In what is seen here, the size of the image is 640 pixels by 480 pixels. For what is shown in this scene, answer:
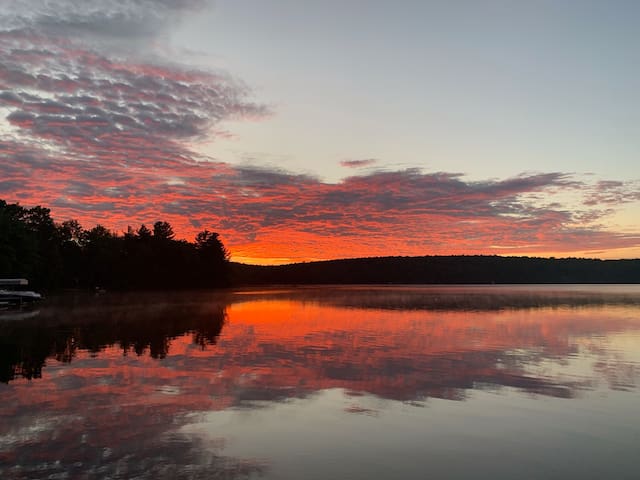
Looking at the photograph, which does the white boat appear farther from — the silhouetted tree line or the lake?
the silhouetted tree line

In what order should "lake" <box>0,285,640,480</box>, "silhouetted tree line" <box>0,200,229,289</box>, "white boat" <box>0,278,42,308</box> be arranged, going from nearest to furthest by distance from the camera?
"lake" <box>0,285,640,480</box> → "white boat" <box>0,278,42,308</box> → "silhouetted tree line" <box>0,200,229,289</box>

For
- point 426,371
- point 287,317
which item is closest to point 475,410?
point 426,371

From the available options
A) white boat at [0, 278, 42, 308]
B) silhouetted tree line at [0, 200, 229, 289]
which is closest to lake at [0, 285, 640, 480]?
white boat at [0, 278, 42, 308]

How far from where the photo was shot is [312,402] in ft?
57.0

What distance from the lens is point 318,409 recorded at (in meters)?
16.4

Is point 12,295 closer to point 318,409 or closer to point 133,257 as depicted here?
point 318,409

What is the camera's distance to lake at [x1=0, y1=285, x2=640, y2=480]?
11.6 m

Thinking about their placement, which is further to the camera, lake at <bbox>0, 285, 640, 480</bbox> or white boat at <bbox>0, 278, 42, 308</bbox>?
white boat at <bbox>0, 278, 42, 308</bbox>

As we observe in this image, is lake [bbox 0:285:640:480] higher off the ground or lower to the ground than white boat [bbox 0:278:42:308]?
lower

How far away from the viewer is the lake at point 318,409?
1157 cm

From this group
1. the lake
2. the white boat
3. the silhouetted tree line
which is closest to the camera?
the lake

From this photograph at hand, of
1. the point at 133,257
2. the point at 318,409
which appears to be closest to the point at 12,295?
the point at 318,409

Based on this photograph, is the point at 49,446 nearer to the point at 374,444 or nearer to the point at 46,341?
the point at 374,444

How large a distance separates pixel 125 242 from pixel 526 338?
A: 164561 millimetres
